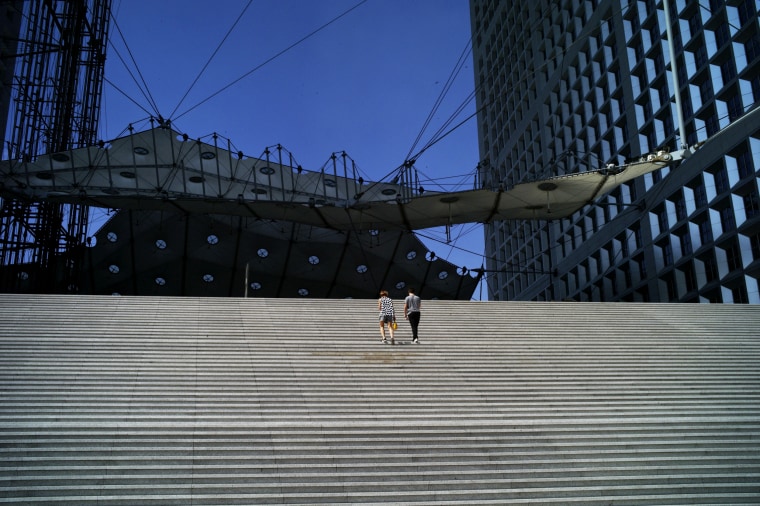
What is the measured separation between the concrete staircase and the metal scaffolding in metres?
17.4

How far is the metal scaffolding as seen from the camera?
32.1 meters

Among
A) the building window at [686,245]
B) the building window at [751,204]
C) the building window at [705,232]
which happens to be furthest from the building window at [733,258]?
the building window at [686,245]

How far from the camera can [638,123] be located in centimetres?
3834

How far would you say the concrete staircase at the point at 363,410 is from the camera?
884cm

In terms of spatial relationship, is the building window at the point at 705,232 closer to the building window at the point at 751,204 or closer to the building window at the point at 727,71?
the building window at the point at 751,204

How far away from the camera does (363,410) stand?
11094mm

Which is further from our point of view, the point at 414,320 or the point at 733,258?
the point at 733,258

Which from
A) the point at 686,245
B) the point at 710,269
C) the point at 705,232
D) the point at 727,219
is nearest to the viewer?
the point at 727,219

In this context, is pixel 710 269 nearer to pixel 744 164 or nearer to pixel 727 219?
pixel 727 219

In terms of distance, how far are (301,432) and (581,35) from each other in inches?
1628

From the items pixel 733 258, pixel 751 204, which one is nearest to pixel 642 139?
pixel 751 204

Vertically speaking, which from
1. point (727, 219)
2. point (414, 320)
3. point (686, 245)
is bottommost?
point (414, 320)

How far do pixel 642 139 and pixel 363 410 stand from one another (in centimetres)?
3086

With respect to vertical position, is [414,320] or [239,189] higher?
[239,189]
